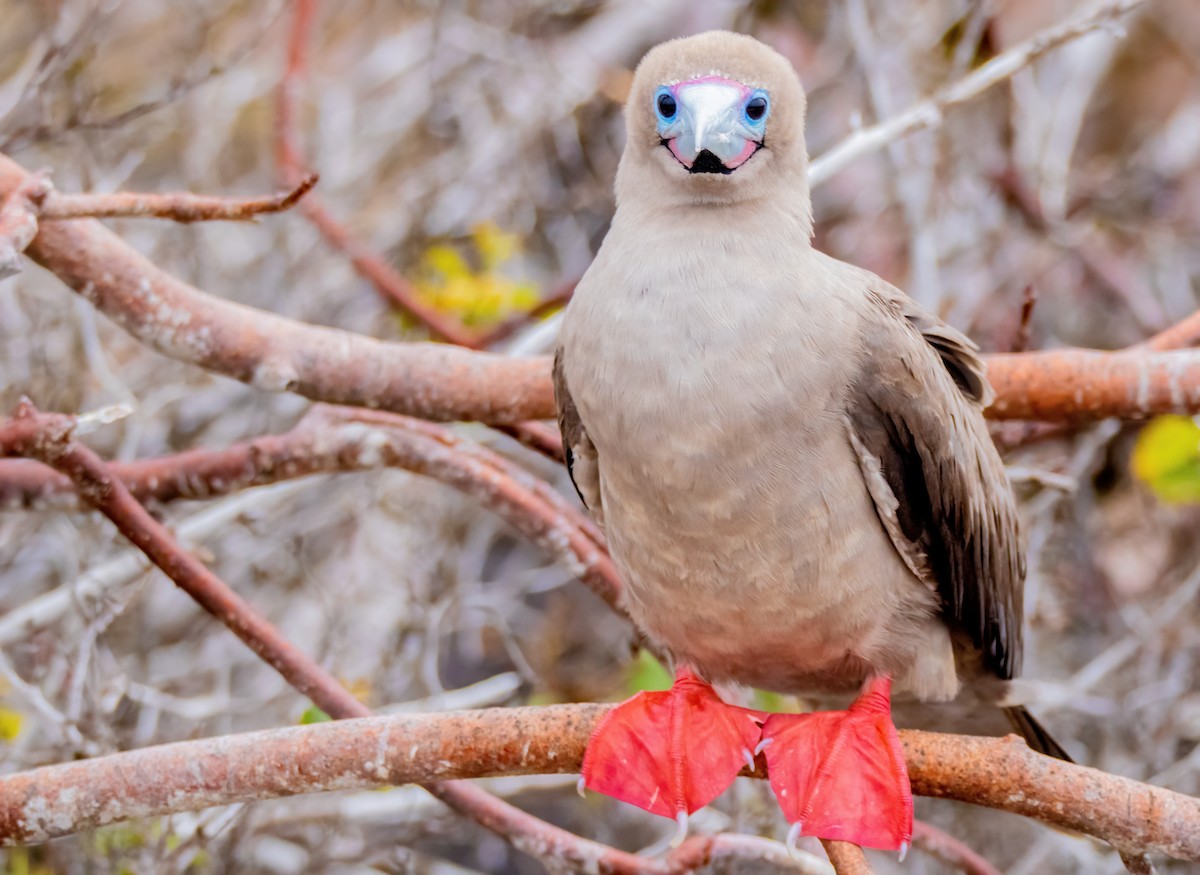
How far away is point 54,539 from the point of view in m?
4.07

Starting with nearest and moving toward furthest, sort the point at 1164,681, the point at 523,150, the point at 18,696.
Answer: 1. the point at 18,696
2. the point at 1164,681
3. the point at 523,150

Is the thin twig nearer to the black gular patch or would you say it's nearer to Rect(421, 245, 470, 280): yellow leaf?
the black gular patch

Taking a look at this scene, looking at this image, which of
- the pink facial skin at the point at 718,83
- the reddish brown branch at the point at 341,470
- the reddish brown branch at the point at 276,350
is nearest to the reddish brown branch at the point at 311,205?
the reddish brown branch at the point at 341,470

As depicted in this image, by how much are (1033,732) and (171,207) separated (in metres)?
2.17

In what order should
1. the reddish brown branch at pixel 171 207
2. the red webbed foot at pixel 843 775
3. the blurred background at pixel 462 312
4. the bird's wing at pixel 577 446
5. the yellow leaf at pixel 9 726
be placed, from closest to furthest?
the reddish brown branch at pixel 171 207 < the red webbed foot at pixel 843 775 < the bird's wing at pixel 577 446 < the yellow leaf at pixel 9 726 < the blurred background at pixel 462 312

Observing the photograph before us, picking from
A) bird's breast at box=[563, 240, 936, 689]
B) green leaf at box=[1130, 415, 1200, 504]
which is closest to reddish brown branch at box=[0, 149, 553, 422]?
bird's breast at box=[563, 240, 936, 689]

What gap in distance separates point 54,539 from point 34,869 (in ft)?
4.08

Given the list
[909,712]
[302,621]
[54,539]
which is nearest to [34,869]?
[54,539]

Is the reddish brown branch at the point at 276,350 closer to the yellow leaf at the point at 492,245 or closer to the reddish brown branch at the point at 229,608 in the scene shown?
the reddish brown branch at the point at 229,608

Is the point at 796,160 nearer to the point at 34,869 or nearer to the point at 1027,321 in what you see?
the point at 1027,321

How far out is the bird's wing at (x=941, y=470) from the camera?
2.29m

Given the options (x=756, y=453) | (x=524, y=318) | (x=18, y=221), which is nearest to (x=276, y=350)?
(x=18, y=221)

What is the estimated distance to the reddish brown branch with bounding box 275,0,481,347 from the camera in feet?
11.8

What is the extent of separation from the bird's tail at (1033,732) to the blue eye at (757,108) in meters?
1.52
